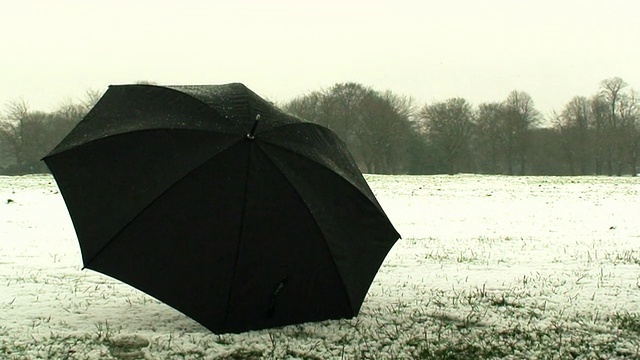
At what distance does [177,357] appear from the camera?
4297mm

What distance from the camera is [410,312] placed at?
18.8 ft

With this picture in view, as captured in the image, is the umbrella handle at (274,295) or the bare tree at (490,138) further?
the bare tree at (490,138)

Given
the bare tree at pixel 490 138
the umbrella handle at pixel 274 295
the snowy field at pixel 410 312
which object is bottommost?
the snowy field at pixel 410 312

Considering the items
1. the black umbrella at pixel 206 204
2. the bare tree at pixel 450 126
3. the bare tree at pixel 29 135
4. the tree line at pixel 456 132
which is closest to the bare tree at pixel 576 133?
the tree line at pixel 456 132

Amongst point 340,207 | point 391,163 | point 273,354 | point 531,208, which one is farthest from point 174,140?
point 391,163

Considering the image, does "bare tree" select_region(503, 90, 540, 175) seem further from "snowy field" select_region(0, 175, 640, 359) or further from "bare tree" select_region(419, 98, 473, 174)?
"snowy field" select_region(0, 175, 640, 359)

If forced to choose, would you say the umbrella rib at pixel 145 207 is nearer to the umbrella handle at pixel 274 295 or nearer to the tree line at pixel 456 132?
the umbrella handle at pixel 274 295

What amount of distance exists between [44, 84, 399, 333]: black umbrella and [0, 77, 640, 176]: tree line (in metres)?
63.9

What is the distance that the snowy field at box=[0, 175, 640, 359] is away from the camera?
455cm

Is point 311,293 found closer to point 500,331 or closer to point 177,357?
point 177,357

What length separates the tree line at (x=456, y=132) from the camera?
6825 centimetres

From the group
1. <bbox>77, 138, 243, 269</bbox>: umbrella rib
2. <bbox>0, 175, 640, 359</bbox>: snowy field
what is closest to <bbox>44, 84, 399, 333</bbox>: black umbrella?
<bbox>77, 138, 243, 269</bbox>: umbrella rib

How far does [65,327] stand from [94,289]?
1838mm

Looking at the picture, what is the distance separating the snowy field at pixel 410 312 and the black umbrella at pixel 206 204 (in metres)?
0.56
